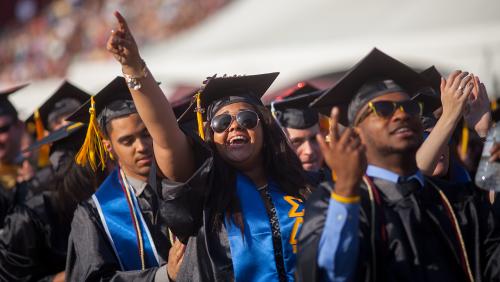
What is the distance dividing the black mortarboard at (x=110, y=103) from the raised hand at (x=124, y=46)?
1.25 metres

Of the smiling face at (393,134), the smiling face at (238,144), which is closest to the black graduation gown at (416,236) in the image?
the smiling face at (393,134)

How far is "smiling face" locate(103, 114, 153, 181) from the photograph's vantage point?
4.33 m

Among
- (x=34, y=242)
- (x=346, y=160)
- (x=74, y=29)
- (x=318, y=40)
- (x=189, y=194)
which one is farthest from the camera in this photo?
(x=74, y=29)

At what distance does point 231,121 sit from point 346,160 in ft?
2.95

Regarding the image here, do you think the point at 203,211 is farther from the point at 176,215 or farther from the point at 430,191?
the point at 430,191

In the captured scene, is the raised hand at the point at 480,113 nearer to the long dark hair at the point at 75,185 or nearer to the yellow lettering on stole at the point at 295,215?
the yellow lettering on stole at the point at 295,215

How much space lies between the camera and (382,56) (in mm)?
3434

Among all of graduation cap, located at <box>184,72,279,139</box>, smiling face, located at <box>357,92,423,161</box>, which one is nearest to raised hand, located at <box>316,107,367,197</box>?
smiling face, located at <box>357,92,423,161</box>

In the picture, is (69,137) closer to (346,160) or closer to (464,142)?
(464,142)

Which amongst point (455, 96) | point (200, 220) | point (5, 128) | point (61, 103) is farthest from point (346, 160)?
point (5, 128)

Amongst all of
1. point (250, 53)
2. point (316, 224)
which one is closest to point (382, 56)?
point (316, 224)

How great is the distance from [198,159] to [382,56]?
792 millimetres

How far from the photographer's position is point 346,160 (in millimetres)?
2904

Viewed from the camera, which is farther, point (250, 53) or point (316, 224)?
point (250, 53)
